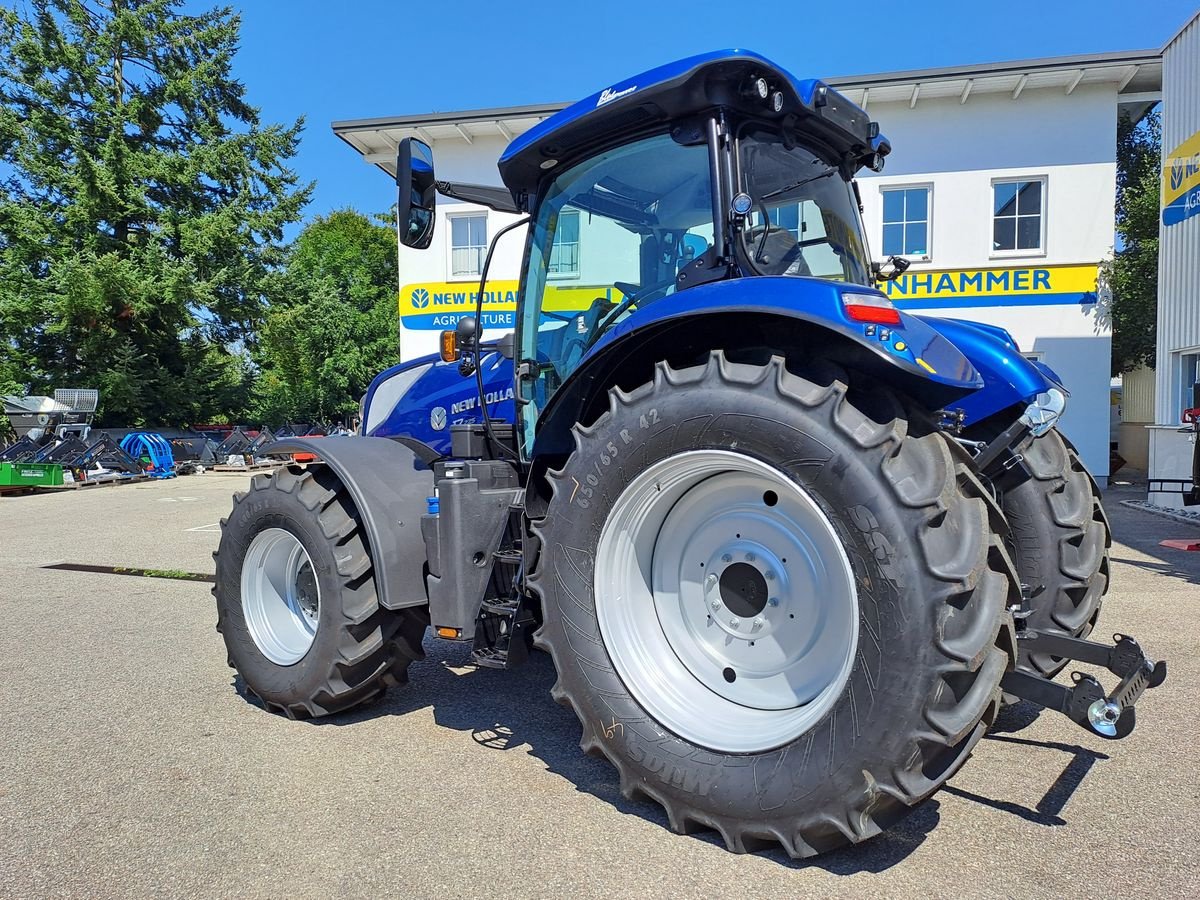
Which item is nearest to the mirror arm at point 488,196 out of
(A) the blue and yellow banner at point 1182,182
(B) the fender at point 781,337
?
(B) the fender at point 781,337

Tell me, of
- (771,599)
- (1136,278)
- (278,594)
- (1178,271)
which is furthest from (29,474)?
(1136,278)

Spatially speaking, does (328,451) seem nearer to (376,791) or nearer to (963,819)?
(376,791)

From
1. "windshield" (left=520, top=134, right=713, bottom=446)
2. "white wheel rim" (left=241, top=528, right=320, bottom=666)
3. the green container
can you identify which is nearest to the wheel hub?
"windshield" (left=520, top=134, right=713, bottom=446)

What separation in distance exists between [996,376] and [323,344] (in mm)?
28014

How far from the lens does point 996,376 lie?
320 cm

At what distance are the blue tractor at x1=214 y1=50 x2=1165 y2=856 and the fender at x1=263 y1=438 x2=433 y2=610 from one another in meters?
0.02

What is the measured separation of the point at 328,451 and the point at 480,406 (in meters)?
0.73

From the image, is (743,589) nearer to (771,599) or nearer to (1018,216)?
(771,599)

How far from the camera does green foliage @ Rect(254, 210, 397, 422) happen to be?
87.1 ft

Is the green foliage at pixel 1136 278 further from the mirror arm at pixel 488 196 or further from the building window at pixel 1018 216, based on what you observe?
the mirror arm at pixel 488 196

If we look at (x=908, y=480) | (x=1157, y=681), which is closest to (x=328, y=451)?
(x=908, y=480)

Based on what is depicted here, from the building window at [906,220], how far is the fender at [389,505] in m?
12.9

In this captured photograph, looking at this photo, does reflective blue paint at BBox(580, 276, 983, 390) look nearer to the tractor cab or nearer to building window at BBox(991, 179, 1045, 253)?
the tractor cab

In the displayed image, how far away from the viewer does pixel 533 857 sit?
8.13ft
